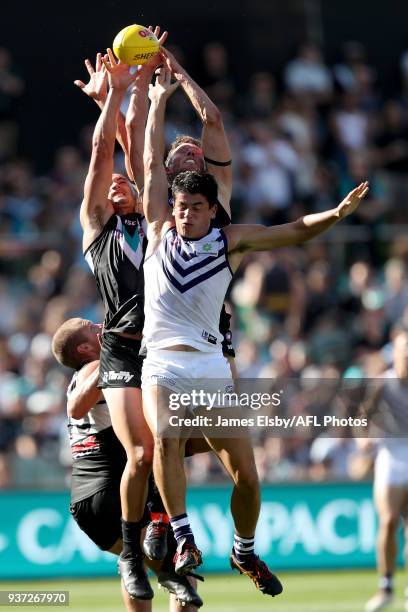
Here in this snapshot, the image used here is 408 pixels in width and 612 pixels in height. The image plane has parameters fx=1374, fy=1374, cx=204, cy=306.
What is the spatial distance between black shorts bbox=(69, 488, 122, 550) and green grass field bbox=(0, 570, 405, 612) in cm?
321

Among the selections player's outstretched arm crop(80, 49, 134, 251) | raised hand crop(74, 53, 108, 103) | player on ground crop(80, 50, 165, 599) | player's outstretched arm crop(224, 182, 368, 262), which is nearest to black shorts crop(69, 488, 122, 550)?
player on ground crop(80, 50, 165, 599)

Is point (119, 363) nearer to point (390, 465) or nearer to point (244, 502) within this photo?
point (244, 502)

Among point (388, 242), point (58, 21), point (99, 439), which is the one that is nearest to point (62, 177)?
point (58, 21)

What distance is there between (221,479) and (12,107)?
6.86 meters

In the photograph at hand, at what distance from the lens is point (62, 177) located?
18.8m

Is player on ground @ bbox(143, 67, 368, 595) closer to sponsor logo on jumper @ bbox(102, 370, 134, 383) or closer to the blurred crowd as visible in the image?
sponsor logo on jumper @ bbox(102, 370, 134, 383)

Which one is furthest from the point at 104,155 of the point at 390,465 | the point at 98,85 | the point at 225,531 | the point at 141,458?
the point at 225,531

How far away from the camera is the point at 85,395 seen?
396 inches

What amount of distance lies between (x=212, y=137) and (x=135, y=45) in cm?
87

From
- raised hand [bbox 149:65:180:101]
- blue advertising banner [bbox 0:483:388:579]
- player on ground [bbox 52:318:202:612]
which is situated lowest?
blue advertising banner [bbox 0:483:388:579]

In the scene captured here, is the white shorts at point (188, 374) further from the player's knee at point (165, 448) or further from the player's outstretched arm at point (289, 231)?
the player's outstretched arm at point (289, 231)

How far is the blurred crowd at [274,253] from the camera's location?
16406mm

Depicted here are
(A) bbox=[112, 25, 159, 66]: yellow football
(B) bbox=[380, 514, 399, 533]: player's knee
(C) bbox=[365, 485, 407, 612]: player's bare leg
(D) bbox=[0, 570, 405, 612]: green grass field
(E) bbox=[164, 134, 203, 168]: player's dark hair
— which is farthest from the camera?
(D) bbox=[0, 570, 405, 612]: green grass field

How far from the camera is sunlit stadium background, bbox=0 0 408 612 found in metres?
15.9
